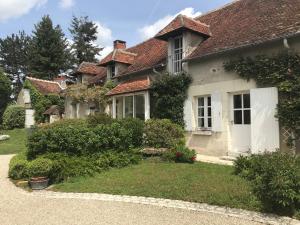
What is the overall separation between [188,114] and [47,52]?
122 ft

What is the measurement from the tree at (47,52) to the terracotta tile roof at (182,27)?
112ft

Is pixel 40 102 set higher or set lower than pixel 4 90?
lower

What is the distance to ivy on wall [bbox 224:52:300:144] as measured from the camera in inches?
373

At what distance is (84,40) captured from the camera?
50.2 meters

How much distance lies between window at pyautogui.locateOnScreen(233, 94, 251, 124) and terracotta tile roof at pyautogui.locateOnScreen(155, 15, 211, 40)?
12.9ft

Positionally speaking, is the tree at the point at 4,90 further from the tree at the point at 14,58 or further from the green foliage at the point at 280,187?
the green foliage at the point at 280,187

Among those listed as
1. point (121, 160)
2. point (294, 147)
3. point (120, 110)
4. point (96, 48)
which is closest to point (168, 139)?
point (121, 160)

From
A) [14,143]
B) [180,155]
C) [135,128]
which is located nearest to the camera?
[180,155]

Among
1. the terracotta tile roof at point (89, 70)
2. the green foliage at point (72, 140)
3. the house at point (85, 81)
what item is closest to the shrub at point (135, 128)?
the green foliage at point (72, 140)

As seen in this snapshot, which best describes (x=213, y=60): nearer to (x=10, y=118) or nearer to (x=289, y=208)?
(x=289, y=208)

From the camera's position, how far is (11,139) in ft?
81.1

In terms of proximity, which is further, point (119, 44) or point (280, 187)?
point (119, 44)

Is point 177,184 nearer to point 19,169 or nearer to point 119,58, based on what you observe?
point 19,169

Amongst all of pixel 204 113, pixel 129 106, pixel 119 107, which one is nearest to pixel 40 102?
pixel 119 107
